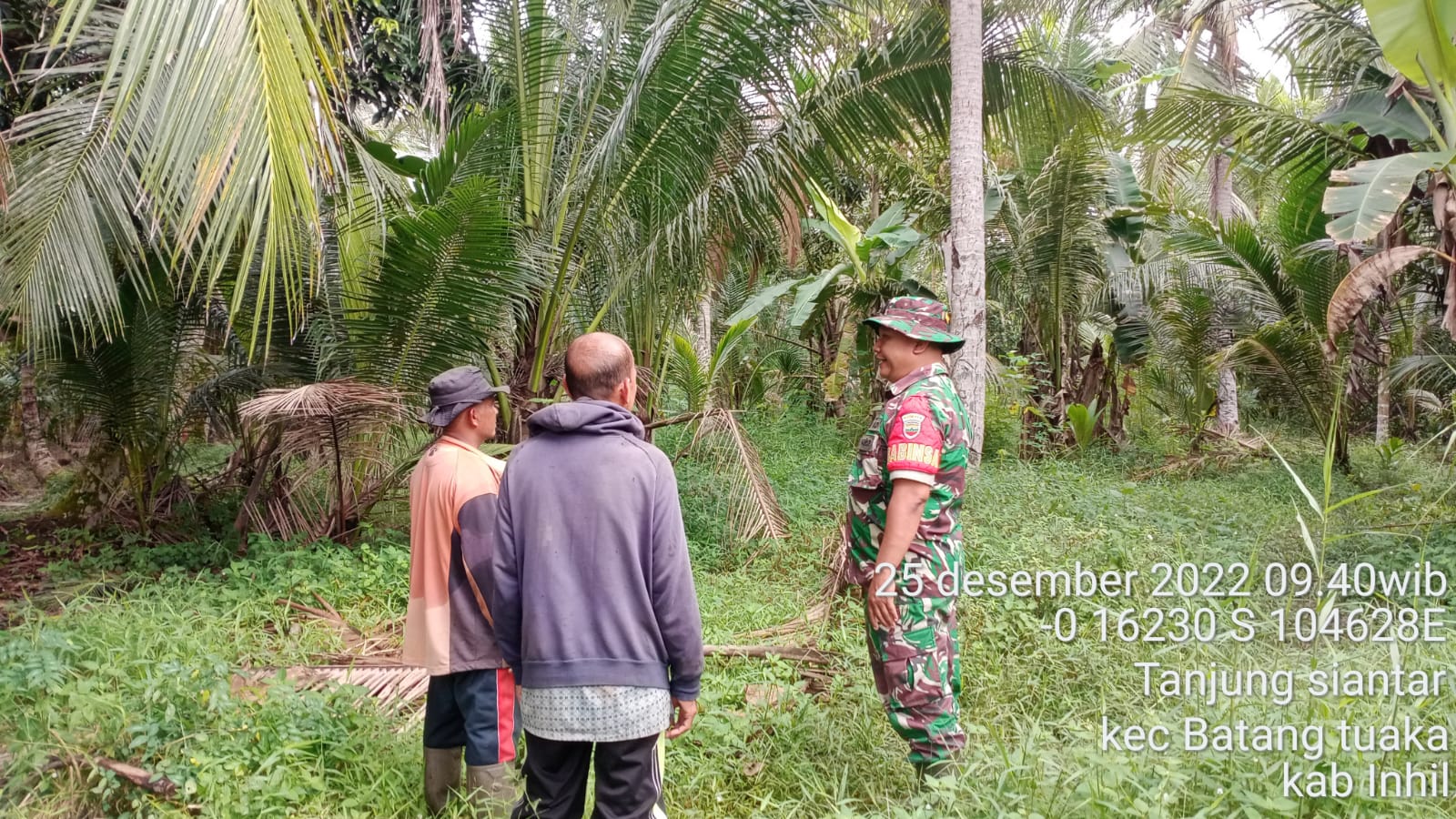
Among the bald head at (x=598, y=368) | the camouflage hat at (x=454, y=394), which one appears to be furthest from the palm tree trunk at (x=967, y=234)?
the bald head at (x=598, y=368)

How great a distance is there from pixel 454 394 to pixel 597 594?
37.6 inches

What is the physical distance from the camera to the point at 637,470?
2.05 metres

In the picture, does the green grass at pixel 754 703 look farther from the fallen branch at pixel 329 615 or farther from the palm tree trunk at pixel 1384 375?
the palm tree trunk at pixel 1384 375

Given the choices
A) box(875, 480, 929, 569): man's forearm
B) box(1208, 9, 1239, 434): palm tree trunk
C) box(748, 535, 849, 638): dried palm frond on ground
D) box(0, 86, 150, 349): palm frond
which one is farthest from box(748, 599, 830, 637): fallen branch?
box(1208, 9, 1239, 434): palm tree trunk

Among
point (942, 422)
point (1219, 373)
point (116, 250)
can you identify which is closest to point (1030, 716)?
point (942, 422)

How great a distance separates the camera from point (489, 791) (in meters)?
2.55

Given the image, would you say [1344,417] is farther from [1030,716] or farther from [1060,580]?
[1030,716]

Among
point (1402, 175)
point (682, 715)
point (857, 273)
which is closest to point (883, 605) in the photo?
point (682, 715)

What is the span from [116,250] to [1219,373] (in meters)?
10.0

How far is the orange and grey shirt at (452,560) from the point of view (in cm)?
252

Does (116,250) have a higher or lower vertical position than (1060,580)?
higher

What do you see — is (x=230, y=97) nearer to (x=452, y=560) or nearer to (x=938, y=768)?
(x=452, y=560)

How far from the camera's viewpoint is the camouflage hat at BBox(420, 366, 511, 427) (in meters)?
2.67

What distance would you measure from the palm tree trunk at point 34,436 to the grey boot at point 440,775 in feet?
28.6
